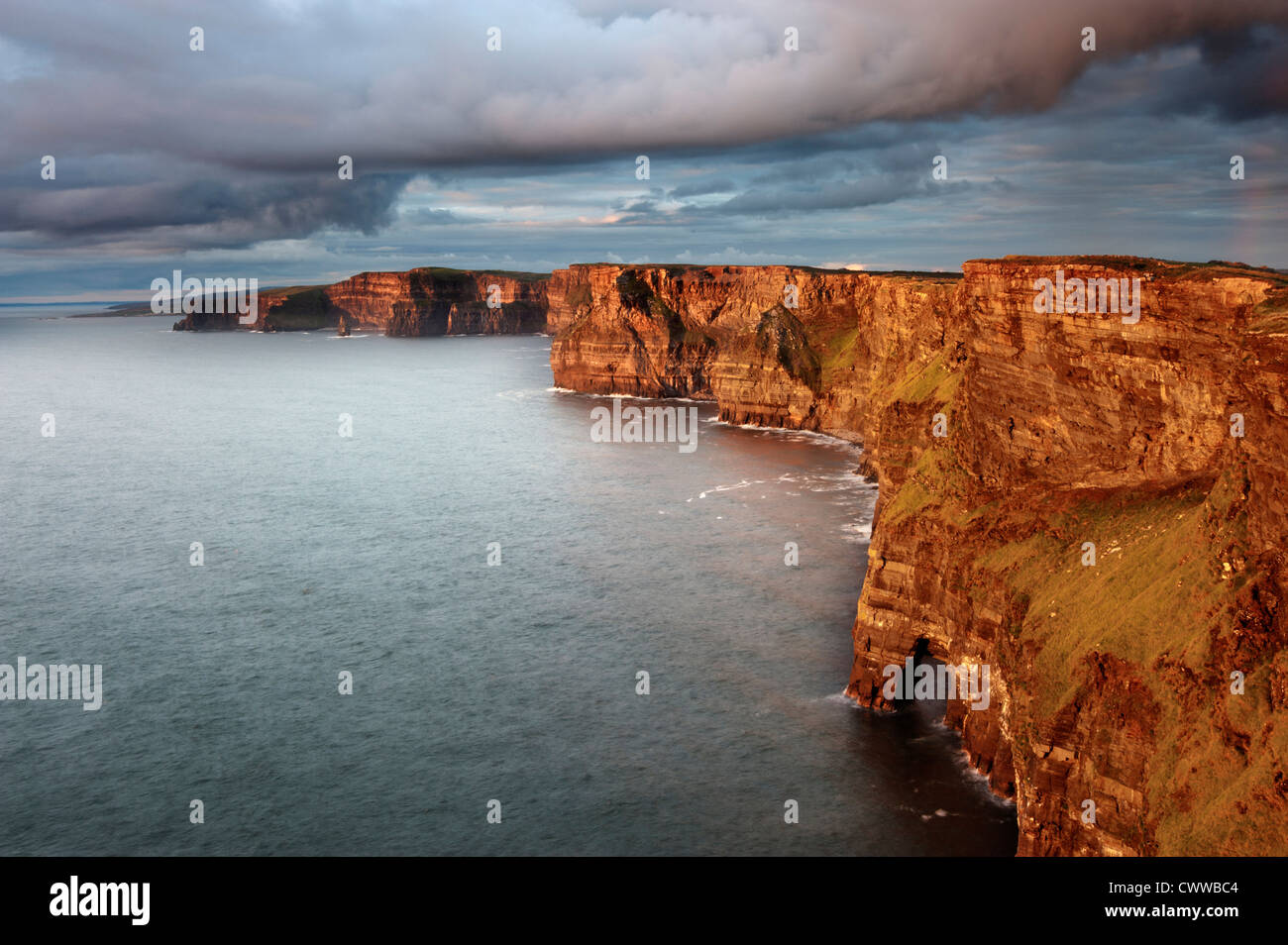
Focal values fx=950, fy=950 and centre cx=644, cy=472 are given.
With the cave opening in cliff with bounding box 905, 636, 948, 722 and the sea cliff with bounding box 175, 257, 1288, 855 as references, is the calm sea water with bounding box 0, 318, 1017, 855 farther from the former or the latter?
the sea cliff with bounding box 175, 257, 1288, 855

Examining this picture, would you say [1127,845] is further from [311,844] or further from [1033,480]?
[311,844]

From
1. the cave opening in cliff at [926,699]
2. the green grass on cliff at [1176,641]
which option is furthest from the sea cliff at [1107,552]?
the cave opening in cliff at [926,699]

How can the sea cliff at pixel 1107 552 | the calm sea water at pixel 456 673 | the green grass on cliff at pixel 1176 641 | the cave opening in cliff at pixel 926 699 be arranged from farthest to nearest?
the cave opening in cliff at pixel 926 699 → the calm sea water at pixel 456 673 → the sea cliff at pixel 1107 552 → the green grass on cliff at pixel 1176 641

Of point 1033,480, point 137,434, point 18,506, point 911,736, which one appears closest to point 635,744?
point 911,736

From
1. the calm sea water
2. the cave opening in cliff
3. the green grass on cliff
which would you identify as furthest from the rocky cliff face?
the calm sea water

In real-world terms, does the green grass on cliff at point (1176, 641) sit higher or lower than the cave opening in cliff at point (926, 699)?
higher

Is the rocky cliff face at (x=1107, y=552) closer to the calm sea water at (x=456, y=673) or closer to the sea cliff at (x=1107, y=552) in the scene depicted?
the sea cliff at (x=1107, y=552)
